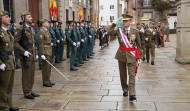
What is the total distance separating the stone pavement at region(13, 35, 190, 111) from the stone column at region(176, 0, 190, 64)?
5.54 ft

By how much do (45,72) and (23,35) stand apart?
1.62 metres

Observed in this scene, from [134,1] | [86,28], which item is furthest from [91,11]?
[86,28]

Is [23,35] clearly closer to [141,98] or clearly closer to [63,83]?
[63,83]

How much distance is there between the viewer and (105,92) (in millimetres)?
6551

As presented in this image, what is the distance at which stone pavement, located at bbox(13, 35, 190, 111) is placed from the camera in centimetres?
A: 536

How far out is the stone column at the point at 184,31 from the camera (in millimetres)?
10680

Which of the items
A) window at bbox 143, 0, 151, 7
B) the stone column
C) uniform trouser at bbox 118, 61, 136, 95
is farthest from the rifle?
window at bbox 143, 0, 151, 7

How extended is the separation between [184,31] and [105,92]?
598cm

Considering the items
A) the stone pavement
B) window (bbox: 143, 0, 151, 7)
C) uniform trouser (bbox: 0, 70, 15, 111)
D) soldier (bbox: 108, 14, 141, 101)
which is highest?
window (bbox: 143, 0, 151, 7)

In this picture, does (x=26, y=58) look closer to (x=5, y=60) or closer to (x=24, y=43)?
(x=24, y=43)

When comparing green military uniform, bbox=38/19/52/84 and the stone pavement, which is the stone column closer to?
the stone pavement

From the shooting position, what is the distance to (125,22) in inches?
230

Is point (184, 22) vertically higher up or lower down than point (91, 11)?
lower down

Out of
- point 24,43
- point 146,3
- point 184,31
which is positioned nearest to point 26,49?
point 24,43
